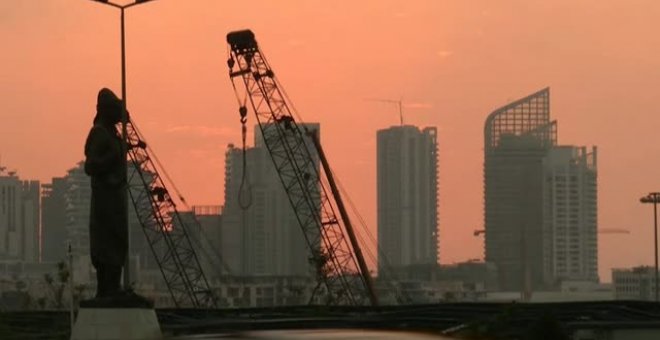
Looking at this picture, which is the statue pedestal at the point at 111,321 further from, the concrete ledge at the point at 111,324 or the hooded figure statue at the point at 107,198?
the hooded figure statue at the point at 107,198

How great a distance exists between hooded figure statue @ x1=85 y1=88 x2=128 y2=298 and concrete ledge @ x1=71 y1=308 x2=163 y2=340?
19.7 inches

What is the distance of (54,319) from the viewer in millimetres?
63969

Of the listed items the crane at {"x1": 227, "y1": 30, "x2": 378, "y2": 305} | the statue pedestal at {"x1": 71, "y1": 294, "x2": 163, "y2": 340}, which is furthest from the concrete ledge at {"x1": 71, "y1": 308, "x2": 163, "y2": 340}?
the crane at {"x1": 227, "y1": 30, "x2": 378, "y2": 305}

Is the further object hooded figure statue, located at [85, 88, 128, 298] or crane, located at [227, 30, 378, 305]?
crane, located at [227, 30, 378, 305]

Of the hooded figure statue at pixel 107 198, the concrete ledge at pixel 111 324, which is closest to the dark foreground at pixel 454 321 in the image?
the concrete ledge at pixel 111 324

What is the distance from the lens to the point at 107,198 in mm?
29156

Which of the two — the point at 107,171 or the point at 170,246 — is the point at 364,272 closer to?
the point at 170,246

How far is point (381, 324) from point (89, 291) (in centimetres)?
11335

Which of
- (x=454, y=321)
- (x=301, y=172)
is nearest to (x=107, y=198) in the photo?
(x=454, y=321)

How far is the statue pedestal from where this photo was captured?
28.0 m

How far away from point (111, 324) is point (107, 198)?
6.88 feet

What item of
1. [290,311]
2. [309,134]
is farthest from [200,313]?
[309,134]

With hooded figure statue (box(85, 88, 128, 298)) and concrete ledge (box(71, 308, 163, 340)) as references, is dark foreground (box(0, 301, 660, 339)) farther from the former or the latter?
hooded figure statue (box(85, 88, 128, 298))

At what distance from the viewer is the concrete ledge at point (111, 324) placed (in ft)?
91.9
